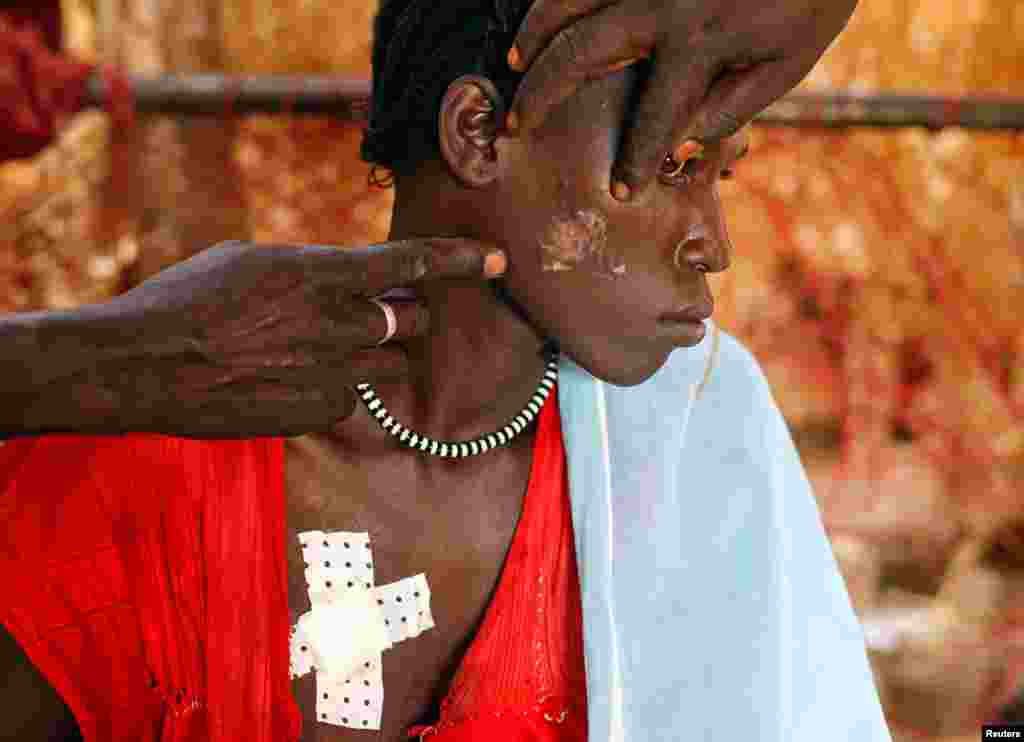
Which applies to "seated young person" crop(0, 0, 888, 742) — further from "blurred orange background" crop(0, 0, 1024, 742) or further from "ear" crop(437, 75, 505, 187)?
"blurred orange background" crop(0, 0, 1024, 742)

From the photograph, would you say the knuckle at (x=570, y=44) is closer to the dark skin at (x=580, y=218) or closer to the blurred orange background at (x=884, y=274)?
the dark skin at (x=580, y=218)

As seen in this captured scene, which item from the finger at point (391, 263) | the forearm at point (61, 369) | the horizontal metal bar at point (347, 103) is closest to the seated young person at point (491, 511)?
the finger at point (391, 263)

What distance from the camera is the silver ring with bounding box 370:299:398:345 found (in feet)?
4.16


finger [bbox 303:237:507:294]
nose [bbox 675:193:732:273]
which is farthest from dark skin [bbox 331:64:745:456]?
finger [bbox 303:237:507:294]

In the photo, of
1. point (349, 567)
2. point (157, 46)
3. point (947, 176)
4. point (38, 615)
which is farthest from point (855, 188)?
point (38, 615)

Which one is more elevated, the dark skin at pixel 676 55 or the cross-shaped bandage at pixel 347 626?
the dark skin at pixel 676 55

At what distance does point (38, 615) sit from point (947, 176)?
263 centimetres

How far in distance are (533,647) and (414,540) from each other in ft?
0.58

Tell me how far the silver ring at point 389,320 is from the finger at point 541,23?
288 millimetres

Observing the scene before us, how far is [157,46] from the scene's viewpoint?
2.89 metres

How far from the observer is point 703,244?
1403 millimetres

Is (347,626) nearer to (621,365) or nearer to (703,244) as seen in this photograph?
(621,365)

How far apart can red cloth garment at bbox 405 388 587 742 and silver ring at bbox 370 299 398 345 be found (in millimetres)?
328

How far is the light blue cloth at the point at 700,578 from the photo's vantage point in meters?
1.47
